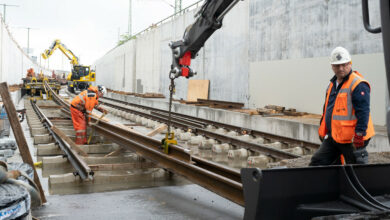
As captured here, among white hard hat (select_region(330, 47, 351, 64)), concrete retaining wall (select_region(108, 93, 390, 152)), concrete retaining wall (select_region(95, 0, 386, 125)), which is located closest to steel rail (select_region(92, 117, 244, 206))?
white hard hat (select_region(330, 47, 351, 64))

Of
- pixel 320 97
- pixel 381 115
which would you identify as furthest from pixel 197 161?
pixel 320 97

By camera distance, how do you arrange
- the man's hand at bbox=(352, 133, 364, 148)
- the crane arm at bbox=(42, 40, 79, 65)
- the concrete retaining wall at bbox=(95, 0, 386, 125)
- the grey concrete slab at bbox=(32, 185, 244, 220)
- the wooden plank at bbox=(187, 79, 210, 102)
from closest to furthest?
the man's hand at bbox=(352, 133, 364, 148)
the grey concrete slab at bbox=(32, 185, 244, 220)
the concrete retaining wall at bbox=(95, 0, 386, 125)
the wooden plank at bbox=(187, 79, 210, 102)
the crane arm at bbox=(42, 40, 79, 65)

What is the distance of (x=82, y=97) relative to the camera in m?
9.60

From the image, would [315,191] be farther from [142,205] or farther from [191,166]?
[142,205]

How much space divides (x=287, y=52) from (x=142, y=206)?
37.2 feet

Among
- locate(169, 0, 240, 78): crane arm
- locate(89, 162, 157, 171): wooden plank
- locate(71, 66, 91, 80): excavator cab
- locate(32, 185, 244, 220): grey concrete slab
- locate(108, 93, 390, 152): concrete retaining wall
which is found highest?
locate(71, 66, 91, 80): excavator cab

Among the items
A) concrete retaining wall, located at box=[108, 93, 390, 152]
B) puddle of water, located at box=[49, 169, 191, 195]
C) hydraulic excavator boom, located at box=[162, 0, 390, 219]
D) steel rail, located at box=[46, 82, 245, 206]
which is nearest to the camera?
hydraulic excavator boom, located at box=[162, 0, 390, 219]

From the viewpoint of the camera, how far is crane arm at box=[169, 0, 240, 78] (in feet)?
17.8

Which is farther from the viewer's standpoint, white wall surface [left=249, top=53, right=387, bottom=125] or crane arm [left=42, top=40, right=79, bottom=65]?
crane arm [left=42, top=40, right=79, bottom=65]

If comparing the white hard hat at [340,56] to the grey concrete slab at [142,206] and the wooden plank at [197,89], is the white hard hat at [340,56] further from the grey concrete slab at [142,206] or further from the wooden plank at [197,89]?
the wooden plank at [197,89]

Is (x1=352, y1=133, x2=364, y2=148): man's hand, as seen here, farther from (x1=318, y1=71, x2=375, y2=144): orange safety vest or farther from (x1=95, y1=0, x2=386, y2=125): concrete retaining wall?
(x1=95, y1=0, x2=386, y2=125): concrete retaining wall

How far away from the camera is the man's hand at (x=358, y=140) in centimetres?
383

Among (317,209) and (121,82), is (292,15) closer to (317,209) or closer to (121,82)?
(317,209)

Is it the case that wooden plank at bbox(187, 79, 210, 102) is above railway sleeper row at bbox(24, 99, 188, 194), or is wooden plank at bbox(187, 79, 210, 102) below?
above
